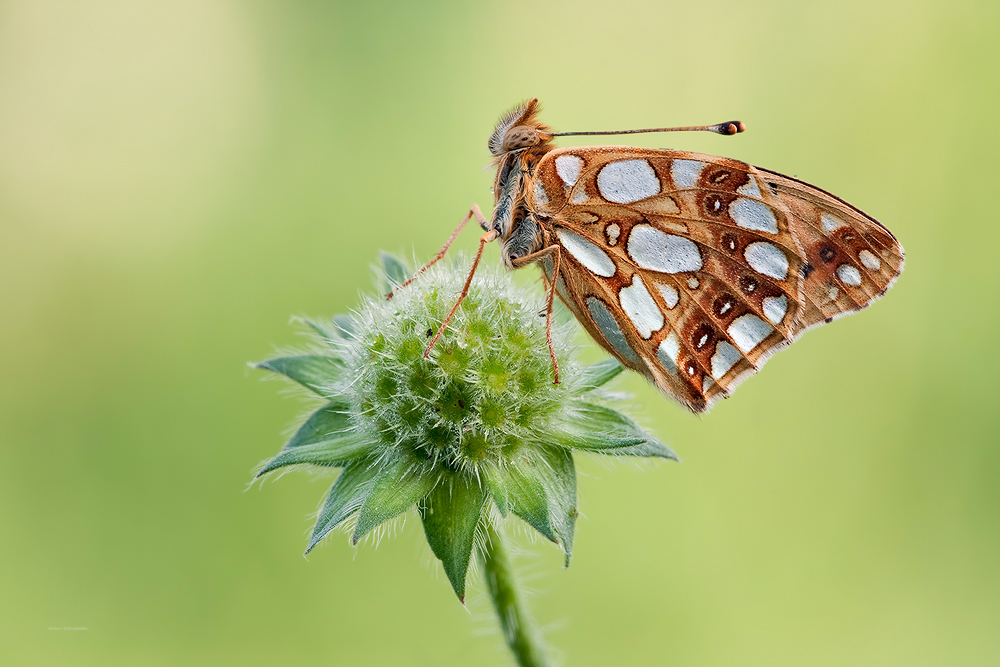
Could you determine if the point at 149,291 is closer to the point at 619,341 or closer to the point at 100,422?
the point at 100,422

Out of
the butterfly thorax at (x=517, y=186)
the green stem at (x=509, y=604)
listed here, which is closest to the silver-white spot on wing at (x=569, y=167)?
the butterfly thorax at (x=517, y=186)

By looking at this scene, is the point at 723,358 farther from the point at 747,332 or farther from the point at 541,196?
the point at 541,196

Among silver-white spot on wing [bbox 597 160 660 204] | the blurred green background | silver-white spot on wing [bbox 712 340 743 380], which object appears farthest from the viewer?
the blurred green background

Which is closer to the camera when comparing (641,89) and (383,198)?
(383,198)

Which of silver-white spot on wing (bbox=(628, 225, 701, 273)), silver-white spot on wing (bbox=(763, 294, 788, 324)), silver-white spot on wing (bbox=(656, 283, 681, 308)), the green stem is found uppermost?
silver-white spot on wing (bbox=(628, 225, 701, 273))

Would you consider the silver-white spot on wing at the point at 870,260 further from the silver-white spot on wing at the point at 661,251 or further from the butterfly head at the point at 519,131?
the butterfly head at the point at 519,131

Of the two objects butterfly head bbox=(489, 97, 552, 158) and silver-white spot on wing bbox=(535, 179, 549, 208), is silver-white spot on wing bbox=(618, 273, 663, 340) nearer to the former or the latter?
silver-white spot on wing bbox=(535, 179, 549, 208)

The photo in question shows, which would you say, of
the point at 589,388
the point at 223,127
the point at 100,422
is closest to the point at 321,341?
the point at 589,388

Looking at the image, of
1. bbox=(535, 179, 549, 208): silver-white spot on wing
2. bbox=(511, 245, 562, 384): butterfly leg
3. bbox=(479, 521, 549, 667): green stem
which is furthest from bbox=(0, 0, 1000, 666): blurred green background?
bbox=(535, 179, 549, 208): silver-white spot on wing
